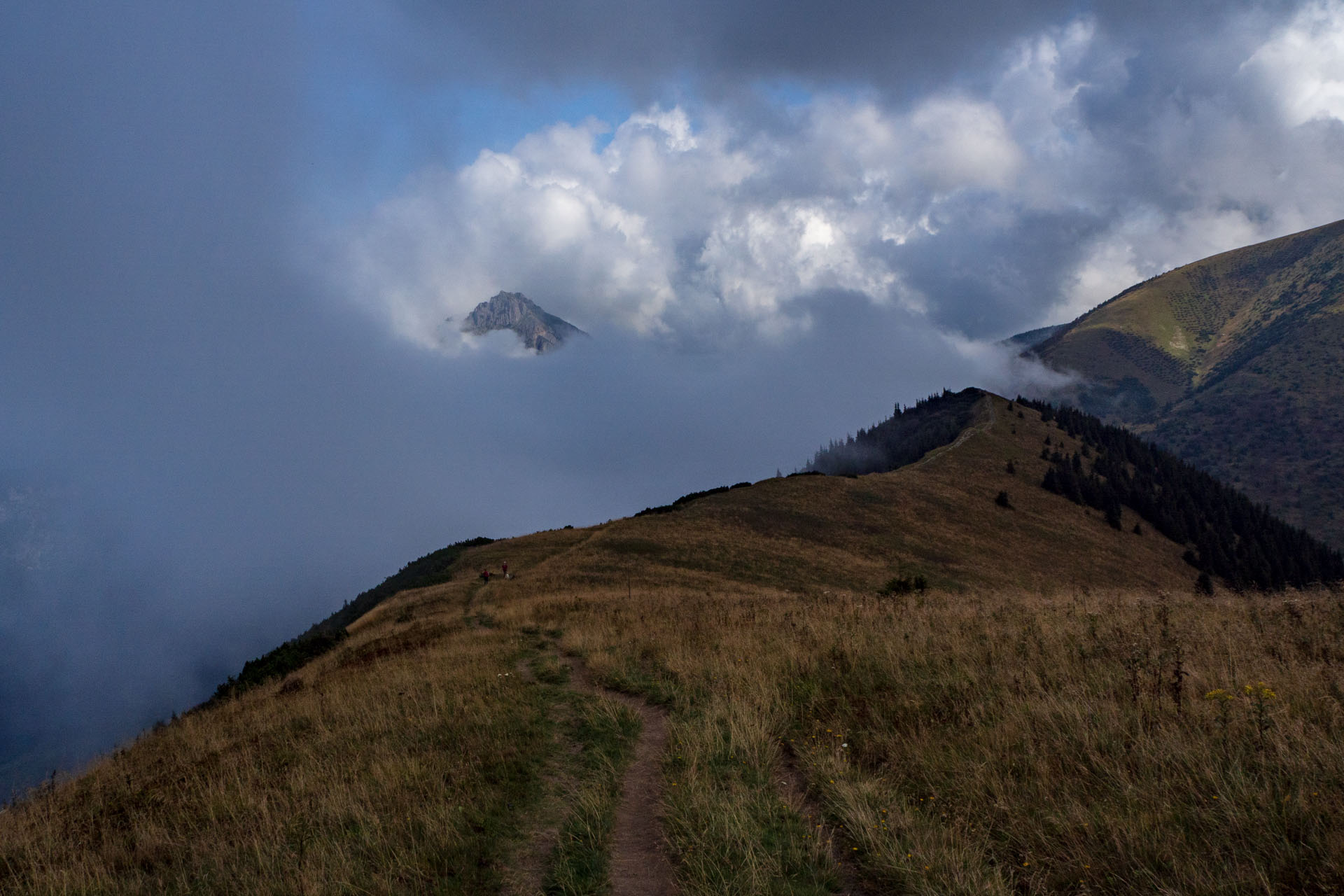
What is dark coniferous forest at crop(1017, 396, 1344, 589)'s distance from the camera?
319ft

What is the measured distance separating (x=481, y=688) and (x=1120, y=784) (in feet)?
30.8

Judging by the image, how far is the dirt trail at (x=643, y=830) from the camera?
5020mm

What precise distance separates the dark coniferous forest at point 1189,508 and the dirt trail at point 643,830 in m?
104

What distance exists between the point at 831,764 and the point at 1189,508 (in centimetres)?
14277

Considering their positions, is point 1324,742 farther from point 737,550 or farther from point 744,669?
point 737,550

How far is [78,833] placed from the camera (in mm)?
6902

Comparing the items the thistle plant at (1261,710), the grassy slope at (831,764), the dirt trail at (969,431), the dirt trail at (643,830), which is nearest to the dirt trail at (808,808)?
the grassy slope at (831,764)

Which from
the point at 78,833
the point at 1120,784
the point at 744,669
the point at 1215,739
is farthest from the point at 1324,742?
the point at 78,833

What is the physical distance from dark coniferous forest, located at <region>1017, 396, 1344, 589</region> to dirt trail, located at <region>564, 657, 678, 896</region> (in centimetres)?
10420

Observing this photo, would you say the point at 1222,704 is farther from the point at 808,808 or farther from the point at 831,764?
the point at 808,808

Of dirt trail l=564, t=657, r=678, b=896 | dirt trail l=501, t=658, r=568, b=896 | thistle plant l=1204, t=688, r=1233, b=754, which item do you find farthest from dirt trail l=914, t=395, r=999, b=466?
dirt trail l=501, t=658, r=568, b=896

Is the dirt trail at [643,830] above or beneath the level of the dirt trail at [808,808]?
above

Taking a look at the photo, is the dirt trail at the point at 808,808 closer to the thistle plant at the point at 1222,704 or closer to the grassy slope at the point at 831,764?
the grassy slope at the point at 831,764

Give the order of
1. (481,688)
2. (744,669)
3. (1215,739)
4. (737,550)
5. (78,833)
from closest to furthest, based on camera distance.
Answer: (1215,739)
(78,833)
(744,669)
(481,688)
(737,550)
